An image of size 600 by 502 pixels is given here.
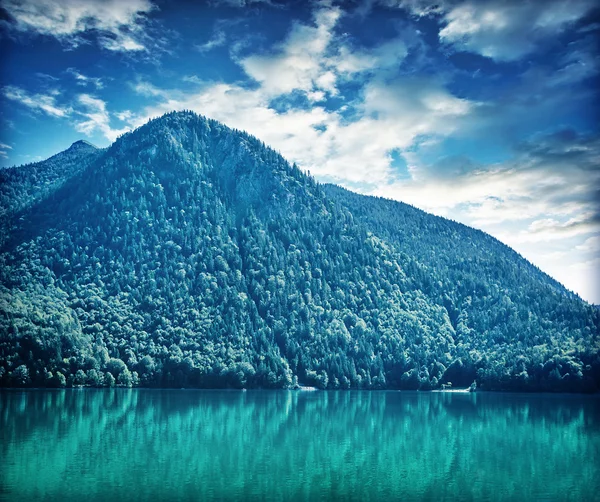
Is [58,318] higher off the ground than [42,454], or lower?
higher

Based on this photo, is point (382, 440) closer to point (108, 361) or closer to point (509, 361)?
point (108, 361)

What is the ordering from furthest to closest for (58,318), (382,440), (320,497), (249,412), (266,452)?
(58,318), (249,412), (382,440), (266,452), (320,497)

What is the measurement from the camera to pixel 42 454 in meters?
48.1

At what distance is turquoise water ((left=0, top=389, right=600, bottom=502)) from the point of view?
4000 centimetres

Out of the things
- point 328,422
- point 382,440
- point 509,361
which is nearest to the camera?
point 382,440

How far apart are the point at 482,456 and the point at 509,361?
5882 inches

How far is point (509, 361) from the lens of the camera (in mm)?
195875

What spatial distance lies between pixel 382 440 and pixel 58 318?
12127 cm

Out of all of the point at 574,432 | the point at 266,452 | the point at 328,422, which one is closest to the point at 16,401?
the point at 328,422

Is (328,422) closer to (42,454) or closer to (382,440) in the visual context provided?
(382,440)

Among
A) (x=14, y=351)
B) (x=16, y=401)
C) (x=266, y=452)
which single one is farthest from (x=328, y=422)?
(x=14, y=351)

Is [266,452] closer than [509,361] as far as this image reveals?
Yes

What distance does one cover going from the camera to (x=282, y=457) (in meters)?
52.4

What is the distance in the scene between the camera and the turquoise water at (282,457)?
40.0m
